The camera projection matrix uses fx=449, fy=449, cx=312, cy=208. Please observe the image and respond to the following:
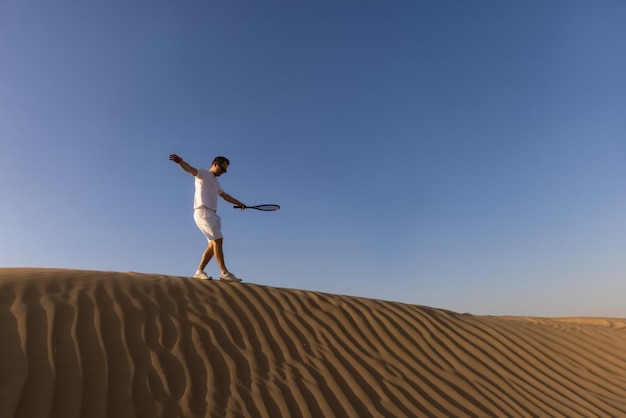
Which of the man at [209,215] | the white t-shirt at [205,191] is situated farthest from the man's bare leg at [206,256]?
the white t-shirt at [205,191]

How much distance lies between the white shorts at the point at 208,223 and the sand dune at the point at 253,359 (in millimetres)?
590

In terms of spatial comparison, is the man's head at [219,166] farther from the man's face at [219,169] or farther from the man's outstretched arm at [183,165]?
the man's outstretched arm at [183,165]

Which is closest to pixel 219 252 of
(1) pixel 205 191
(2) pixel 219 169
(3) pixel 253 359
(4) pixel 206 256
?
(4) pixel 206 256

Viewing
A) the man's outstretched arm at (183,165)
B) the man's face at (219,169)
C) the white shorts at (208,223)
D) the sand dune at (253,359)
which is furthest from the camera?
the man's face at (219,169)

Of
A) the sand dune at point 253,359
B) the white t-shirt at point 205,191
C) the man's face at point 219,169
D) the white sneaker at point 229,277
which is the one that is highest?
the man's face at point 219,169

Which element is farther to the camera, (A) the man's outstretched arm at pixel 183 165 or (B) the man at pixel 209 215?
(B) the man at pixel 209 215

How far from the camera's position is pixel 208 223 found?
217 inches

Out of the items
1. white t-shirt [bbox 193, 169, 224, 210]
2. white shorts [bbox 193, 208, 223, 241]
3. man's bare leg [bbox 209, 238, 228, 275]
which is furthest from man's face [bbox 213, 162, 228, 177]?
man's bare leg [bbox 209, 238, 228, 275]

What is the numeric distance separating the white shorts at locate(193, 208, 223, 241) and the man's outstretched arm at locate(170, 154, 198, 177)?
0.48 m

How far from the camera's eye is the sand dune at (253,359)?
11.0 ft

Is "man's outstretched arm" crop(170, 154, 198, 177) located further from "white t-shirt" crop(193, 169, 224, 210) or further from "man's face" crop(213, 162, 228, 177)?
"man's face" crop(213, 162, 228, 177)

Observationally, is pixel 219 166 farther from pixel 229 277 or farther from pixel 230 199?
pixel 229 277

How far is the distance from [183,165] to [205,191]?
1.55 ft

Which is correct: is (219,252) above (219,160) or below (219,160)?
below
